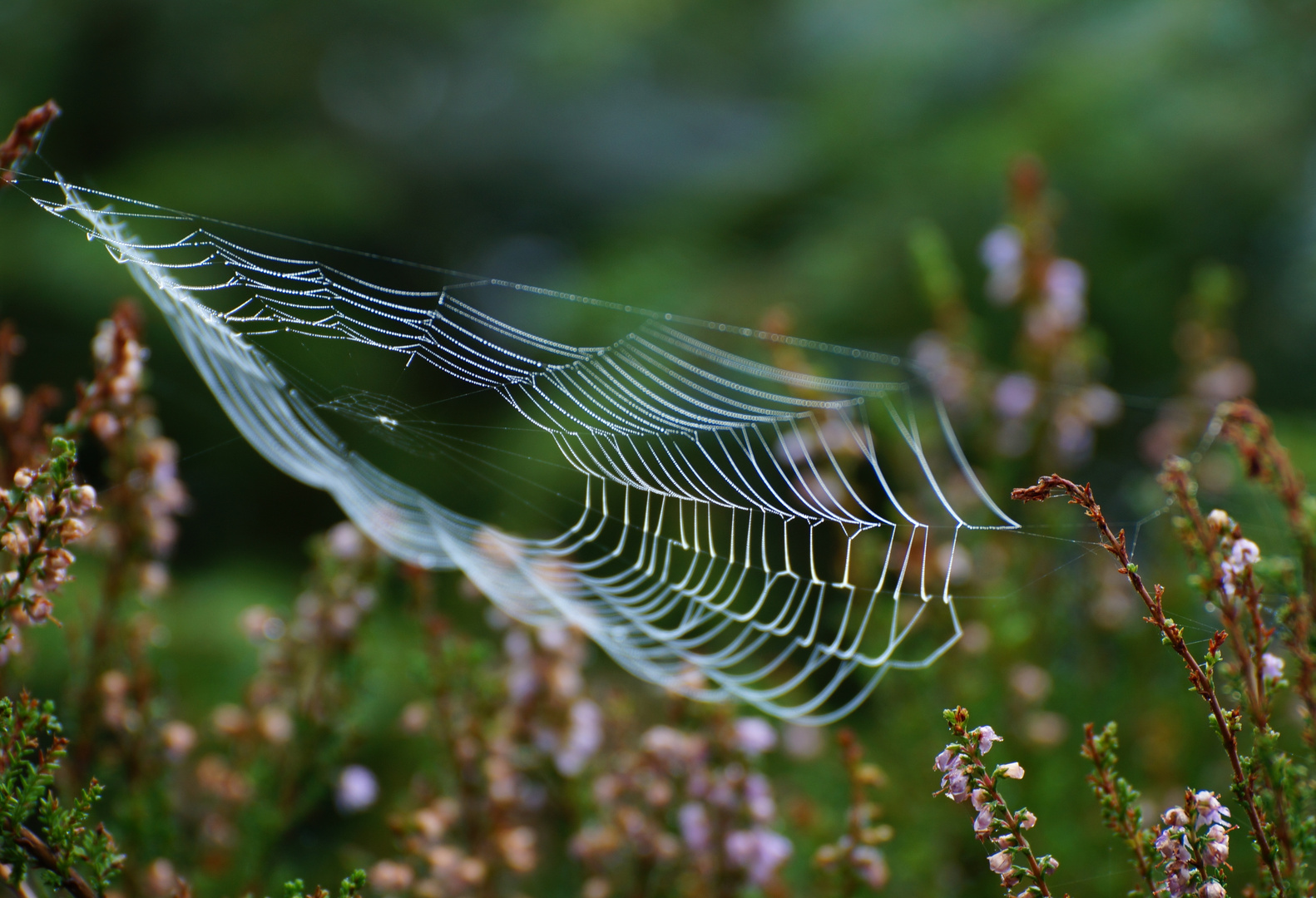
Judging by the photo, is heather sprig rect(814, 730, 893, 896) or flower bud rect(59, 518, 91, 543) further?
heather sprig rect(814, 730, 893, 896)

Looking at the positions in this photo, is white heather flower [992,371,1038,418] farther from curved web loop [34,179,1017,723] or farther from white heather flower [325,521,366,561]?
white heather flower [325,521,366,561]

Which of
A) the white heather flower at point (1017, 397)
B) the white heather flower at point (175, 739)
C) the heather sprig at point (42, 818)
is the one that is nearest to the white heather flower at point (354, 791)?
the white heather flower at point (175, 739)

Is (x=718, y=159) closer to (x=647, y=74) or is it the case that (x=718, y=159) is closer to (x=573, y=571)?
(x=647, y=74)

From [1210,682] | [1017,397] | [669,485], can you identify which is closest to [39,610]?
[1210,682]

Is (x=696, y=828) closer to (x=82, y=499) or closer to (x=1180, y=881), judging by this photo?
(x=1180, y=881)

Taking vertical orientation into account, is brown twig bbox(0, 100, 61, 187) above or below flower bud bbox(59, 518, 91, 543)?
above

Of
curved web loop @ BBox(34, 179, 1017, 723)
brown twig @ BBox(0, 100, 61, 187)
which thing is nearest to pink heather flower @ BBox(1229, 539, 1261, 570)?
curved web loop @ BBox(34, 179, 1017, 723)
